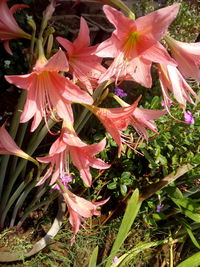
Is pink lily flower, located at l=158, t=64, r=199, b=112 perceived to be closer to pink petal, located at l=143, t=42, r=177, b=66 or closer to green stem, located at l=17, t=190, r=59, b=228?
pink petal, located at l=143, t=42, r=177, b=66

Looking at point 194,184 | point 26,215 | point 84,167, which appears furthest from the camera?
point 194,184

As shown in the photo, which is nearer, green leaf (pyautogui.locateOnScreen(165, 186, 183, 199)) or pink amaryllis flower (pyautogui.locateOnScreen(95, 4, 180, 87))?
pink amaryllis flower (pyautogui.locateOnScreen(95, 4, 180, 87))

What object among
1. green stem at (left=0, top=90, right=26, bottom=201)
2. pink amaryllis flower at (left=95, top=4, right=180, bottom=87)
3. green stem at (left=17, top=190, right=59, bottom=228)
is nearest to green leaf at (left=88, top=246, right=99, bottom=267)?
Result: green stem at (left=17, top=190, right=59, bottom=228)

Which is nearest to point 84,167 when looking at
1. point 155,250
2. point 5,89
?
point 155,250

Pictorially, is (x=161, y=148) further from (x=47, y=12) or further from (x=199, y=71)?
(x=47, y=12)

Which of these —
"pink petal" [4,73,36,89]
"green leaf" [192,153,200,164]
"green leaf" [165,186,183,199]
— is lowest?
"green leaf" [165,186,183,199]

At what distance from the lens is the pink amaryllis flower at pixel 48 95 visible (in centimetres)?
78

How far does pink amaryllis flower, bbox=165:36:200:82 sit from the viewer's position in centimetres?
83

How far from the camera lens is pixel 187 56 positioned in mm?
835

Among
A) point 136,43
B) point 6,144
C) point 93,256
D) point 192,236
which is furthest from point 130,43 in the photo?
point 192,236

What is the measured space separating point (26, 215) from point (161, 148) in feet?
2.29

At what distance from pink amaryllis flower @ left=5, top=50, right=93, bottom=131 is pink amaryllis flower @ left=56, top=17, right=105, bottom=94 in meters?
0.07

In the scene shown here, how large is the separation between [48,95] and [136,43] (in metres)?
0.26

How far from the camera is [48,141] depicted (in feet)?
5.78
